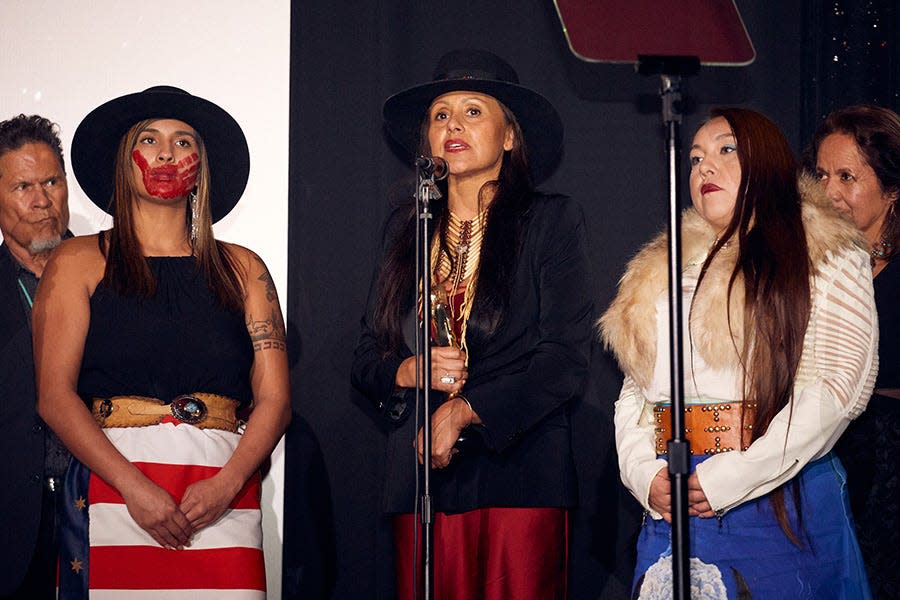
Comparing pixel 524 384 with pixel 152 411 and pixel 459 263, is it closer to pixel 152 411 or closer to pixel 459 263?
pixel 459 263

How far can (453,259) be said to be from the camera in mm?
3586

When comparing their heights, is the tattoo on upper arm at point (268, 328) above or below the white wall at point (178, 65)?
below

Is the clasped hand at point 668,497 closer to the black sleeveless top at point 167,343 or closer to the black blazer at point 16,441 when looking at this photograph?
the black sleeveless top at point 167,343

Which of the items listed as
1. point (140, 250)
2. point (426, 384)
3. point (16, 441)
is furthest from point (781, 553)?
point (16, 441)

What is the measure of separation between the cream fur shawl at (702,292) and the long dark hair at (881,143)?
0.63 metres

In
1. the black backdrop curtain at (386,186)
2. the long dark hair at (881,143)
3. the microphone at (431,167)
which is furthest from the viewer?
the black backdrop curtain at (386,186)

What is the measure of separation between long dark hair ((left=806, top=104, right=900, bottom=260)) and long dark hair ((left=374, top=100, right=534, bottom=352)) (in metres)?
1.03

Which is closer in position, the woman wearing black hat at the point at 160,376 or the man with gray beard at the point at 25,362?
Result: the woman wearing black hat at the point at 160,376

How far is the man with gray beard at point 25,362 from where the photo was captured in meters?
3.65

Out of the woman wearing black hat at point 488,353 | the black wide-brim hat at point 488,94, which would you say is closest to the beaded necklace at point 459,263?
the woman wearing black hat at point 488,353

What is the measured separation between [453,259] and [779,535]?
1.31 meters

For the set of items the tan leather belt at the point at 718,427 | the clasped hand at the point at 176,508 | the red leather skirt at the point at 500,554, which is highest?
the tan leather belt at the point at 718,427

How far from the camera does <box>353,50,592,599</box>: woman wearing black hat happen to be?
329 centimetres

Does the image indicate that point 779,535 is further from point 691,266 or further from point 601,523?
point 601,523
